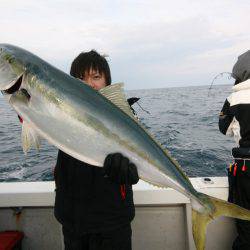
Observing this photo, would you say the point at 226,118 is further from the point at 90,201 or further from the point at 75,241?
the point at 75,241

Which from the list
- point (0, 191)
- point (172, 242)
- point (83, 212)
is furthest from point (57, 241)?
point (83, 212)

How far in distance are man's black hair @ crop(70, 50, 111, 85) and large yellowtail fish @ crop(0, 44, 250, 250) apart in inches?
30.9

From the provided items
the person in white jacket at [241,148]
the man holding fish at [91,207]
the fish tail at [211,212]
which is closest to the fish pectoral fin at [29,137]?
the man holding fish at [91,207]

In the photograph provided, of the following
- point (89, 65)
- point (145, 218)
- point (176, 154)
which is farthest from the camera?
point (176, 154)

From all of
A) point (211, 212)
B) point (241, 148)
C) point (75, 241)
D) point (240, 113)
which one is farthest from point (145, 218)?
point (211, 212)

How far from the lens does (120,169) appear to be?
2.17 metres

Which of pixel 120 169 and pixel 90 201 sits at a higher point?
pixel 120 169

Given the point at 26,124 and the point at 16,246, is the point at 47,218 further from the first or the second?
the point at 26,124

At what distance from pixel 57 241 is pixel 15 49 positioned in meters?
2.81

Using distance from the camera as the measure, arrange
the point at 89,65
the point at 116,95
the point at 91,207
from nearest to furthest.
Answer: the point at 116,95, the point at 91,207, the point at 89,65

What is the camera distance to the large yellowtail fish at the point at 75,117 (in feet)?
6.83

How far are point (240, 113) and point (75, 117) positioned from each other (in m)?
2.28

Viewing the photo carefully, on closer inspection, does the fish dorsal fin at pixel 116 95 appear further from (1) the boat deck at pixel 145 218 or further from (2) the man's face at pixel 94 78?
(1) the boat deck at pixel 145 218

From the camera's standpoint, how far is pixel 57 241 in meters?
4.17
